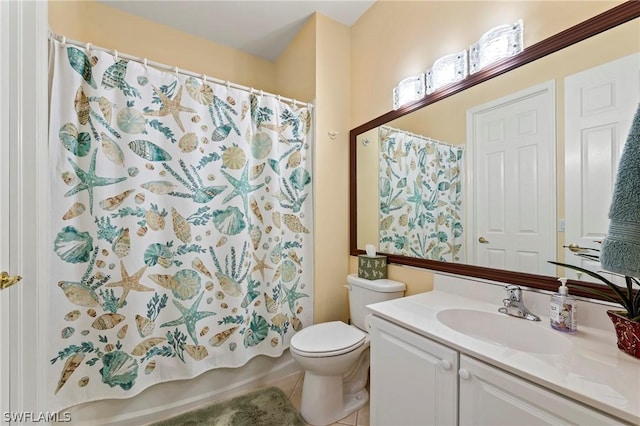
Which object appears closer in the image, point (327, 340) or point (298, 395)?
point (327, 340)

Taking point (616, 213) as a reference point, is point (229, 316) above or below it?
below

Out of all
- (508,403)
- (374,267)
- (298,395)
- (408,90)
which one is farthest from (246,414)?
(408,90)

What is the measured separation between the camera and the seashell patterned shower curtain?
1251 millimetres

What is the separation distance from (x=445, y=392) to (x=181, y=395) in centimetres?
148

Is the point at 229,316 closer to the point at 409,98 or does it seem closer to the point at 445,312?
the point at 445,312

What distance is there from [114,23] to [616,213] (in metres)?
2.89

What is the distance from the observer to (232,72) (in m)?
2.34

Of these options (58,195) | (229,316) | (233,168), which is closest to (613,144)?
(233,168)

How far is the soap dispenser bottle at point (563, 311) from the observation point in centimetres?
87

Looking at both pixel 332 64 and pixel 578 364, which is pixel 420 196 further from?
pixel 332 64

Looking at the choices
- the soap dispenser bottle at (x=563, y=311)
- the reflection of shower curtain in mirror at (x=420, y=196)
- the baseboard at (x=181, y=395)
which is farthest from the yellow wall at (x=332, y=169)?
the soap dispenser bottle at (x=563, y=311)

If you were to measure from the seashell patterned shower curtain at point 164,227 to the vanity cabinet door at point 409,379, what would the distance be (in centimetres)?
87

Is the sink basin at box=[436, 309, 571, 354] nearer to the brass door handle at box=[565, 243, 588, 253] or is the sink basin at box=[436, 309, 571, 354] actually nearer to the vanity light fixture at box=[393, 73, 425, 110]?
the brass door handle at box=[565, 243, 588, 253]

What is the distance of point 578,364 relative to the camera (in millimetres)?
700
